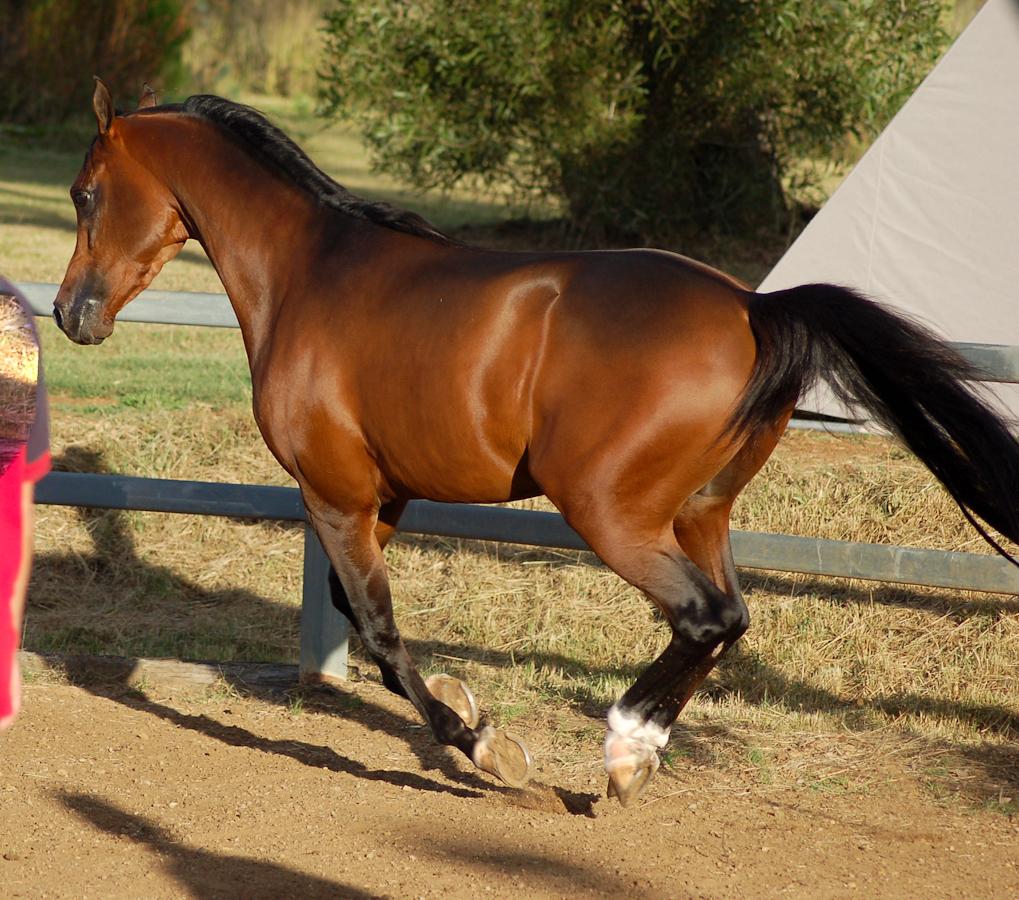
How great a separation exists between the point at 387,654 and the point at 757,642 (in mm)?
1982

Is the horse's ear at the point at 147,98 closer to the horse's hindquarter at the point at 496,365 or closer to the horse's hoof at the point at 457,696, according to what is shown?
the horse's hindquarter at the point at 496,365

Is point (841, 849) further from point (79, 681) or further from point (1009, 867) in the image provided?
point (79, 681)

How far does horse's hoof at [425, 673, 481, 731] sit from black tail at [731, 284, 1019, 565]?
1388mm

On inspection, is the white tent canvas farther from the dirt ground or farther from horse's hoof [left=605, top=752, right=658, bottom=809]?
horse's hoof [left=605, top=752, right=658, bottom=809]

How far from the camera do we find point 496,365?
10.1ft

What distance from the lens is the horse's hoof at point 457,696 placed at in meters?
3.69

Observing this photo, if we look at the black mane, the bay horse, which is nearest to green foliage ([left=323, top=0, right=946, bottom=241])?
the black mane

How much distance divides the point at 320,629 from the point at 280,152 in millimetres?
1897

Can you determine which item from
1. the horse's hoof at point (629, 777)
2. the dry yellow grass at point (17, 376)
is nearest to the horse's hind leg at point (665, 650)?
the horse's hoof at point (629, 777)

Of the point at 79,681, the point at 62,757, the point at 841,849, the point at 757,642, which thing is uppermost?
the point at 841,849

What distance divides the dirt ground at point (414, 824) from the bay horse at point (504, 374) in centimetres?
23

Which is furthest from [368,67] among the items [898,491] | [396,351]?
[396,351]

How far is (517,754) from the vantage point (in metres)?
3.34

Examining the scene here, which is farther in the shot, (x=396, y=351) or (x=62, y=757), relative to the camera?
(x=62, y=757)
